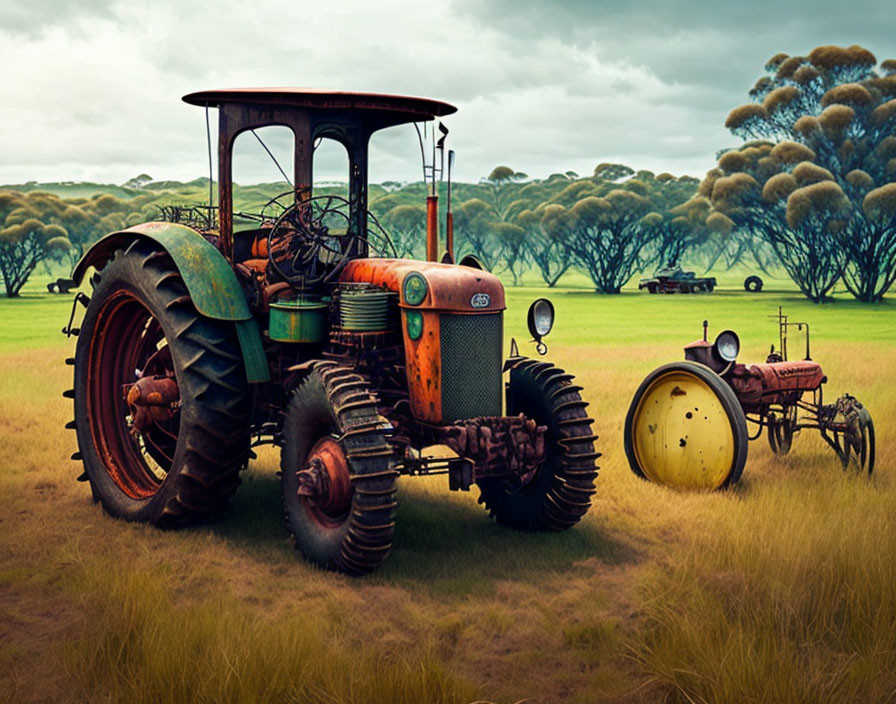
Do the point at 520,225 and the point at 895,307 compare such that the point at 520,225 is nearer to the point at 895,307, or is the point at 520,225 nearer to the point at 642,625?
the point at 895,307

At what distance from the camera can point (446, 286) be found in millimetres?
5758

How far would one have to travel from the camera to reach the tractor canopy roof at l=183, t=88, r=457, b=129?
6.38 m

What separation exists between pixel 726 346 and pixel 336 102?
382cm

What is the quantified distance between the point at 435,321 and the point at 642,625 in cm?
213

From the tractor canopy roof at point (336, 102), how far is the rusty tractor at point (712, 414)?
295 centimetres

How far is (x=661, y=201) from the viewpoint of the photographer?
51.8 metres

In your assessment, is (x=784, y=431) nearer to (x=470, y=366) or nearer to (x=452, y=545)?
(x=452, y=545)

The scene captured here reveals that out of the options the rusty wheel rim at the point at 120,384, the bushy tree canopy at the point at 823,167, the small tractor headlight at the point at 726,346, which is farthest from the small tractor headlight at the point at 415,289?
the bushy tree canopy at the point at 823,167

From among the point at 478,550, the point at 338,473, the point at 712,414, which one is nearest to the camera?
the point at 338,473

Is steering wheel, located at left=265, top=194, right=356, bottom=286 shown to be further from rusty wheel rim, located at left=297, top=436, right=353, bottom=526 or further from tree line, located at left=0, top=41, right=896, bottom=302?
tree line, located at left=0, top=41, right=896, bottom=302

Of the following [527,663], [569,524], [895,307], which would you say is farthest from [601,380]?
[895,307]

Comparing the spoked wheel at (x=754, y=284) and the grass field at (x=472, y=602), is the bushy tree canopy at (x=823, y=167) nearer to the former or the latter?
the spoked wheel at (x=754, y=284)

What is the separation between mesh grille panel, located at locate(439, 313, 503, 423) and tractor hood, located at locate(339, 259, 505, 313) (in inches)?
3.1

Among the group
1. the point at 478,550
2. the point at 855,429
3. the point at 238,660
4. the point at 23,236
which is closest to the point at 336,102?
the point at 478,550
